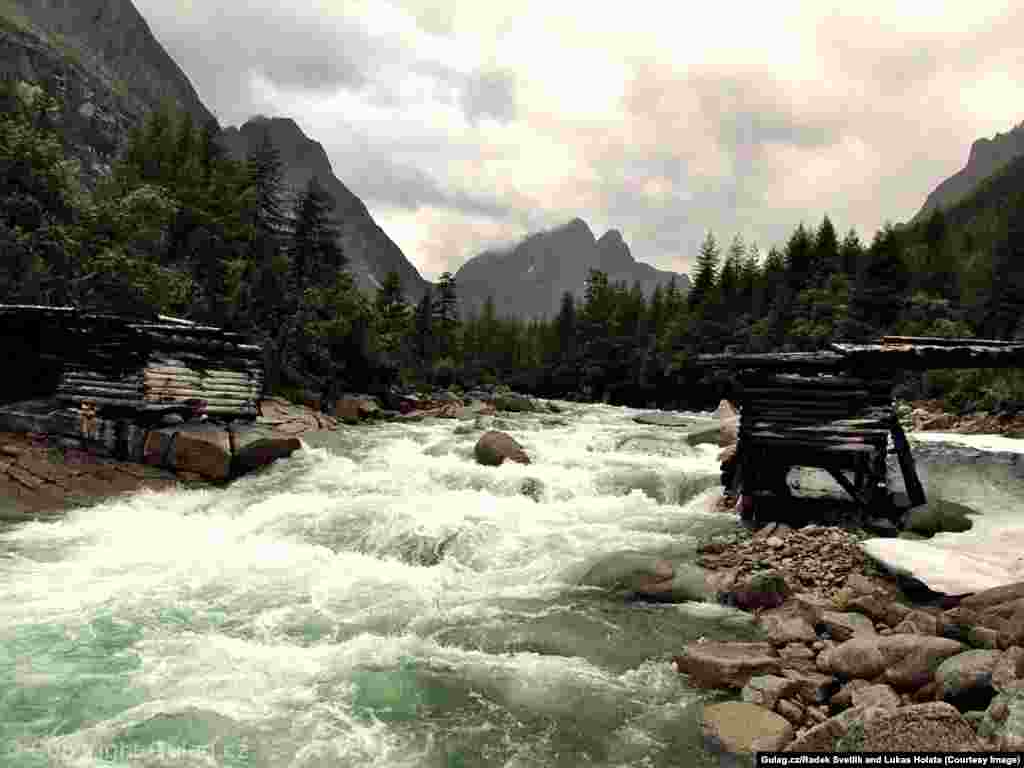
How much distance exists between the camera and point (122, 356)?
1566cm

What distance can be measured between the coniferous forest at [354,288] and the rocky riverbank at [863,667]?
25.5 m

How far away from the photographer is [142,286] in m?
23.7

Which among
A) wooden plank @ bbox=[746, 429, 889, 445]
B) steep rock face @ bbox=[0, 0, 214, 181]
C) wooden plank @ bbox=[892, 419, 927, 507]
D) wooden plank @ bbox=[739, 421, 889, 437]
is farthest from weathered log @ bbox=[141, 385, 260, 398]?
steep rock face @ bbox=[0, 0, 214, 181]

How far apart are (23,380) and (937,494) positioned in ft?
80.4

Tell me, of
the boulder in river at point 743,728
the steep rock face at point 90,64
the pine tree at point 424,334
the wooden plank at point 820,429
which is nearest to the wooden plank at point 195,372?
the wooden plank at point 820,429

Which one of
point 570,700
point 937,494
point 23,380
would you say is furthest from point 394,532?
point 23,380

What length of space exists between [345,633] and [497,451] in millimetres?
10520

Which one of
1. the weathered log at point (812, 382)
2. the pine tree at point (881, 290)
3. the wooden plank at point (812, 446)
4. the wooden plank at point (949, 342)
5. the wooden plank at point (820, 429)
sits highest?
the pine tree at point (881, 290)

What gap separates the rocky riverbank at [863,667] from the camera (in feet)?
14.6

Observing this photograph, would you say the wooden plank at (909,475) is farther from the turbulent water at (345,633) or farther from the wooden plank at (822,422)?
the turbulent water at (345,633)

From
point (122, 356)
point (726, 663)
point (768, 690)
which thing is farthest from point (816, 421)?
point (122, 356)

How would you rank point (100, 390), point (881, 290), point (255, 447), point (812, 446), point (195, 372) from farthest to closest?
point (881, 290)
point (195, 372)
point (255, 447)
point (100, 390)
point (812, 446)

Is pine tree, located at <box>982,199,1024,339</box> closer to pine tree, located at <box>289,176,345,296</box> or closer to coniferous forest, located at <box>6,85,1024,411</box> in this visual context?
coniferous forest, located at <box>6,85,1024,411</box>
